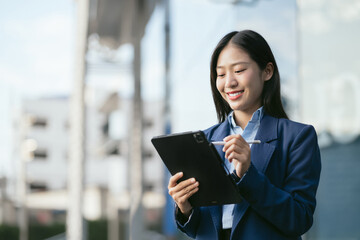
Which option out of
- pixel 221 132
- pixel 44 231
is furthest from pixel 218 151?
Answer: pixel 44 231

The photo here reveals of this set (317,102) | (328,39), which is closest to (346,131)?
(317,102)

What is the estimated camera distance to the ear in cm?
161

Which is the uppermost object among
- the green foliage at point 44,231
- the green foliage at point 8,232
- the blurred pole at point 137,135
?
the blurred pole at point 137,135

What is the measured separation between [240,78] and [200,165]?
0.27 meters

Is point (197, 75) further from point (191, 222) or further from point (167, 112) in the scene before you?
point (191, 222)

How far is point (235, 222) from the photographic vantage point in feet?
4.89

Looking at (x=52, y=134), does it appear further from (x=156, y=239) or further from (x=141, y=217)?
(x=141, y=217)

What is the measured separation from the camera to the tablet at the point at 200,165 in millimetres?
1440

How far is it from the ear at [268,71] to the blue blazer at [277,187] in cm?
12

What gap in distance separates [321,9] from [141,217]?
16.1ft

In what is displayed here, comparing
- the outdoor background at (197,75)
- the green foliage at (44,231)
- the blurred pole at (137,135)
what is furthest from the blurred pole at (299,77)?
the green foliage at (44,231)

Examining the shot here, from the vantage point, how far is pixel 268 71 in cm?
162

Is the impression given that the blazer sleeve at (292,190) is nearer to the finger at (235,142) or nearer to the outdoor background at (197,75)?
the finger at (235,142)

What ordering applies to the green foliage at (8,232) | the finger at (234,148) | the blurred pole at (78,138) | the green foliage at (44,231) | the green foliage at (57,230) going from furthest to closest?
the green foliage at (44,231)
the green foliage at (57,230)
the green foliage at (8,232)
the blurred pole at (78,138)
the finger at (234,148)
